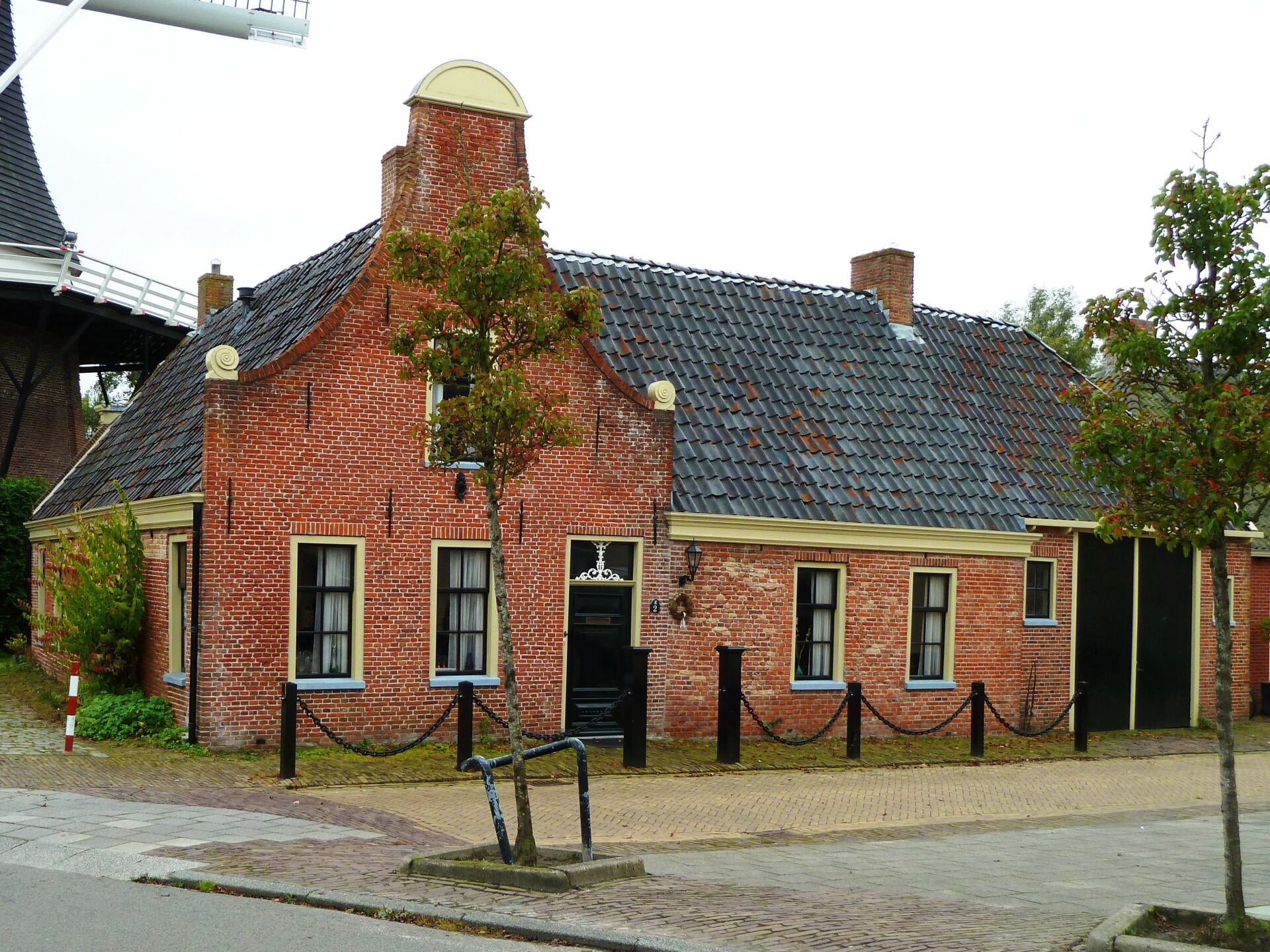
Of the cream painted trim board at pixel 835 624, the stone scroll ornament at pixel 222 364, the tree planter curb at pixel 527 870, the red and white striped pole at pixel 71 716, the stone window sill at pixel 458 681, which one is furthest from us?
the cream painted trim board at pixel 835 624

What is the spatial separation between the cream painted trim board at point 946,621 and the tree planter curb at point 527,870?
1049cm

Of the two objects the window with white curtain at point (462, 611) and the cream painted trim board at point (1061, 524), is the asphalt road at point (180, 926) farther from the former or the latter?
the cream painted trim board at point (1061, 524)

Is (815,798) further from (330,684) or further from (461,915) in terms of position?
(461,915)

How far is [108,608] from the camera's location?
678 inches

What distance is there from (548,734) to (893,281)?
33.7 ft

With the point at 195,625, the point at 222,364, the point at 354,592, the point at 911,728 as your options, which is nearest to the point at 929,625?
the point at 911,728

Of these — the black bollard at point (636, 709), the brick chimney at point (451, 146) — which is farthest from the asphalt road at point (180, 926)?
the brick chimney at point (451, 146)

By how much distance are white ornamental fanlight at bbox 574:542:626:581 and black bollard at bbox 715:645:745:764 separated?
5.99ft

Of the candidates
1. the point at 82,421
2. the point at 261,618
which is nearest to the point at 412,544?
the point at 261,618

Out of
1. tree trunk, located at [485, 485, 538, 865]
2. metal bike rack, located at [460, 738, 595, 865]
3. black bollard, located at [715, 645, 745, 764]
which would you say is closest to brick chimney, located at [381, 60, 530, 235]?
black bollard, located at [715, 645, 745, 764]

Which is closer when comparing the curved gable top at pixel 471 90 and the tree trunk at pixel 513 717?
the tree trunk at pixel 513 717

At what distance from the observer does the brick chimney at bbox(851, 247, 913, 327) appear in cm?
2295

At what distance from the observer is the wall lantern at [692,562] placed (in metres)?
17.6

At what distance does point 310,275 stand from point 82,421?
15191 millimetres
